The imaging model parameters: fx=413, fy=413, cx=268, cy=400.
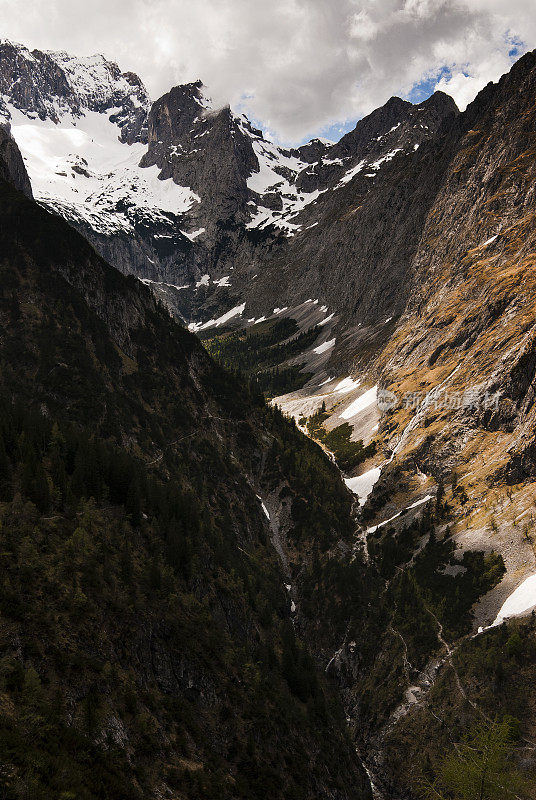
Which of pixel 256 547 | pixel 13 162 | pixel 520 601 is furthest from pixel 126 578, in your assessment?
pixel 13 162

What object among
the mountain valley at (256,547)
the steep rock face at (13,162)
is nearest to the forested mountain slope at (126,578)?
the mountain valley at (256,547)

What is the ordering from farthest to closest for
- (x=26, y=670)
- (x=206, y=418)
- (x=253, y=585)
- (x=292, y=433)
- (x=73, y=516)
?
(x=292, y=433) → (x=206, y=418) → (x=253, y=585) → (x=73, y=516) → (x=26, y=670)

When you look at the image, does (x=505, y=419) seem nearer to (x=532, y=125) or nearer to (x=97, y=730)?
(x=97, y=730)

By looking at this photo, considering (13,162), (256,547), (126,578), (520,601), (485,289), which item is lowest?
(520,601)


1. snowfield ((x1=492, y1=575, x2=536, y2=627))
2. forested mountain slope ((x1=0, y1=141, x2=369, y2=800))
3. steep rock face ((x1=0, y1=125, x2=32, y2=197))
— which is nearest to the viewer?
forested mountain slope ((x1=0, y1=141, x2=369, y2=800))

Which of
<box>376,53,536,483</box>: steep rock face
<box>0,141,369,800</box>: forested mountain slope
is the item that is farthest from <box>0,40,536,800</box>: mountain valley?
<box>376,53,536,483</box>: steep rock face

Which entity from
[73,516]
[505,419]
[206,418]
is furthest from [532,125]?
[73,516]

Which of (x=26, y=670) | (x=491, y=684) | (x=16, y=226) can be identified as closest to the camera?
(x=26, y=670)

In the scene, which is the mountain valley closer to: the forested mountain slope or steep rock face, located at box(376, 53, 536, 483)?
the forested mountain slope

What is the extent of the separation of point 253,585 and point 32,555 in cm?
4444

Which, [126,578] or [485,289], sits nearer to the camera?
[126,578]

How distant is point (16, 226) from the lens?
89.1 m

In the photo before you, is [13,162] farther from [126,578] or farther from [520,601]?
[520,601]

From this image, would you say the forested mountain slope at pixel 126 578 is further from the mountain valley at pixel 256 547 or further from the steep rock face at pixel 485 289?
the steep rock face at pixel 485 289
